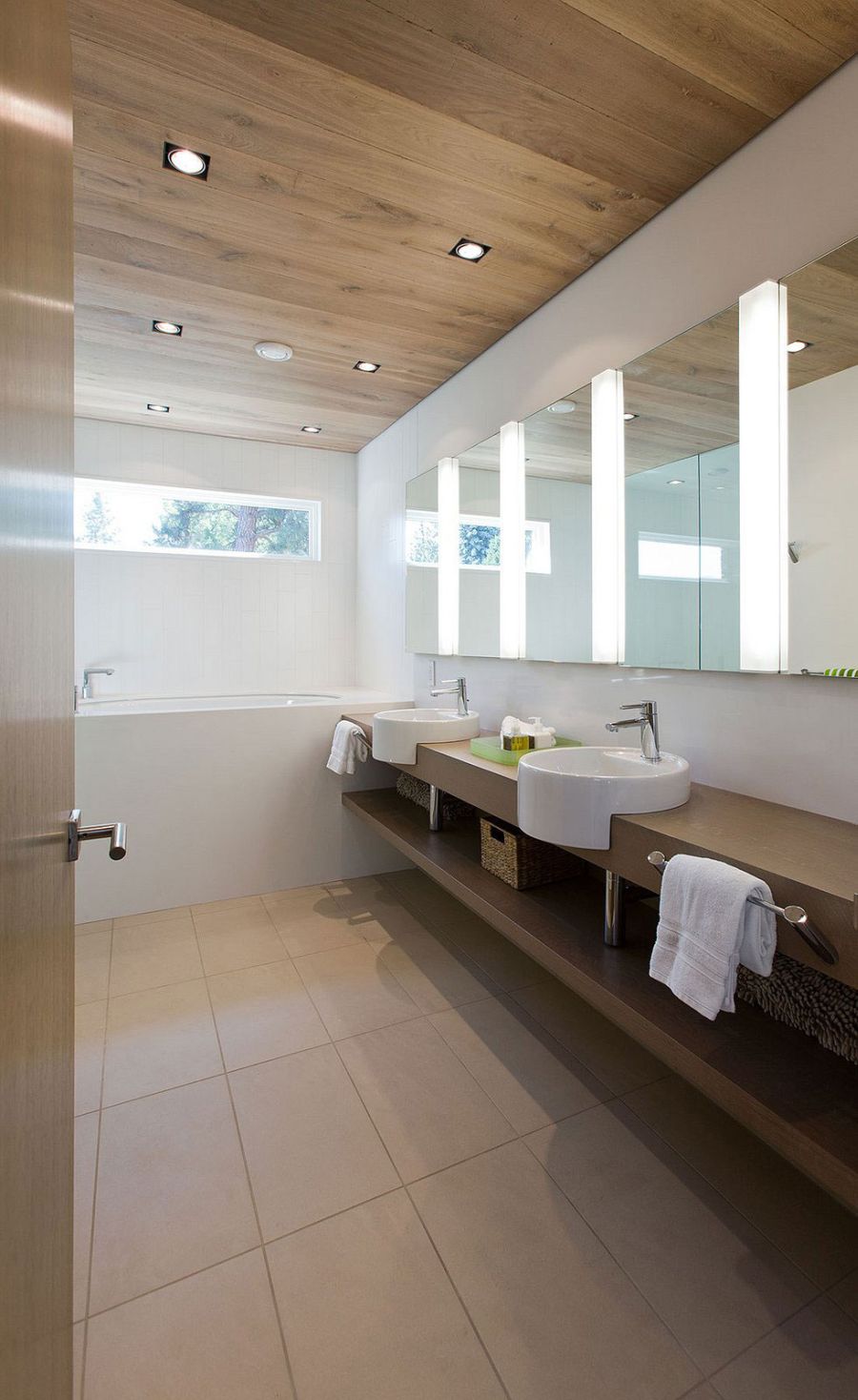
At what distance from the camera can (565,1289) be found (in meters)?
1.27

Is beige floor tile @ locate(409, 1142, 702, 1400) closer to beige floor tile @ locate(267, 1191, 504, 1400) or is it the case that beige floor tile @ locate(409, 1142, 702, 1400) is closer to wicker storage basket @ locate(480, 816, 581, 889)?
beige floor tile @ locate(267, 1191, 504, 1400)

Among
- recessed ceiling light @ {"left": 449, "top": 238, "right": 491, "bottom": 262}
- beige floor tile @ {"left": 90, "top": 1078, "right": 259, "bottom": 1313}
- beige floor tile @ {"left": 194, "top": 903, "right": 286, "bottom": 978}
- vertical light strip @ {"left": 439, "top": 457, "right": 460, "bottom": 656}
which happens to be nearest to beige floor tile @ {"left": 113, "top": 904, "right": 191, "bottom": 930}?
beige floor tile @ {"left": 194, "top": 903, "right": 286, "bottom": 978}

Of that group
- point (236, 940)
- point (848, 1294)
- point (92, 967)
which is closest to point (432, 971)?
point (236, 940)

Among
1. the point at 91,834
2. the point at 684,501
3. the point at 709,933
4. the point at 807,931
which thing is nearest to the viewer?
the point at 91,834

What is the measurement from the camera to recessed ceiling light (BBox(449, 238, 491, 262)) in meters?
2.15

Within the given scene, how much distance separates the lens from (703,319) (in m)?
1.83

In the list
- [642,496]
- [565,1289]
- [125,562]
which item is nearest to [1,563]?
[565,1289]

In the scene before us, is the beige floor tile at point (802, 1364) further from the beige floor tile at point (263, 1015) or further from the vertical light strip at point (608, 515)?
the vertical light strip at point (608, 515)

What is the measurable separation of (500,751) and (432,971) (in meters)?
0.99

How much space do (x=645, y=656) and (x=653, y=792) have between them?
25.5 inches

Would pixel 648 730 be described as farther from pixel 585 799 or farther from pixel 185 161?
pixel 185 161

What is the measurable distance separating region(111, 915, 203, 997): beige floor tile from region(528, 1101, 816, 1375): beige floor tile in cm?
156

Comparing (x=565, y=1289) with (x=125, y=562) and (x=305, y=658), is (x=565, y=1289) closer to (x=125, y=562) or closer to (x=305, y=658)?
(x=305, y=658)

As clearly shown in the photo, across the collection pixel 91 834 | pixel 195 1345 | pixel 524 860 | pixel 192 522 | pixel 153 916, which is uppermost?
pixel 192 522
